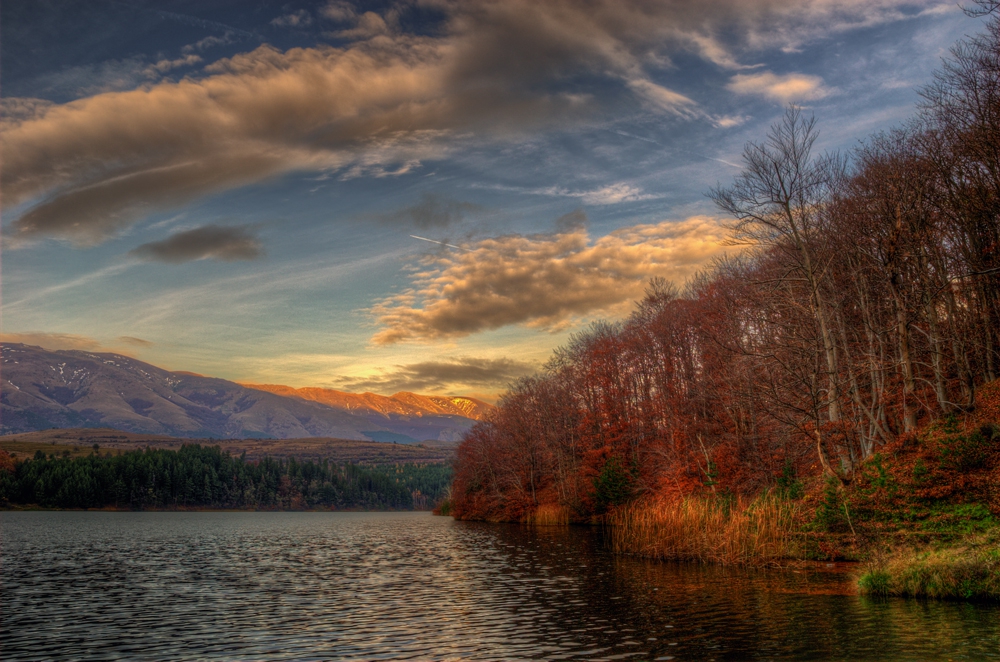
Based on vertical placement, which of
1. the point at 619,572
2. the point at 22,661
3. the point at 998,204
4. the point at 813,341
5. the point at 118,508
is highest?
the point at 998,204

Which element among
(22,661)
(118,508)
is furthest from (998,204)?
(118,508)

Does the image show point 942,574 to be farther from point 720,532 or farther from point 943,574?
point 720,532

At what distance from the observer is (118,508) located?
183 metres

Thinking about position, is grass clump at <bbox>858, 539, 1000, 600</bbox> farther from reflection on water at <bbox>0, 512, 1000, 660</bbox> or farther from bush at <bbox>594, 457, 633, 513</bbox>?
bush at <bbox>594, 457, 633, 513</bbox>

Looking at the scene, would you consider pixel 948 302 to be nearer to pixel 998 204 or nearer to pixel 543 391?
pixel 998 204

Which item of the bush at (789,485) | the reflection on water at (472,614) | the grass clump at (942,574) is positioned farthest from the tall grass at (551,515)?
the grass clump at (942,574)

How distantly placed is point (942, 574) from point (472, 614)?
16.3 metres

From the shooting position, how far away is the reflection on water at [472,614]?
16.6 m

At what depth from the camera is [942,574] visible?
21.4 meters

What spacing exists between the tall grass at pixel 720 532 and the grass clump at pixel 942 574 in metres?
7.52

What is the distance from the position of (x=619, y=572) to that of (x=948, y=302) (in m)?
23.5

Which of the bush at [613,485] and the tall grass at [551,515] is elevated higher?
the bush at [613,485]

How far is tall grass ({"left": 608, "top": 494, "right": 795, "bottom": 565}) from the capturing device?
31141 mm

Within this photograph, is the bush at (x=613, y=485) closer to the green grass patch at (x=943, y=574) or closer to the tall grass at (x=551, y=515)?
the tall grass at (x=551, y=515)
